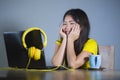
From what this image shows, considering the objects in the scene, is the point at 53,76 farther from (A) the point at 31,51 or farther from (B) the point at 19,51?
(B) the point at 19,51

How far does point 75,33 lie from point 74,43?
72mm

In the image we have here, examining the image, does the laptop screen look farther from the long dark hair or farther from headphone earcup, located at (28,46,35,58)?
the long dark hair

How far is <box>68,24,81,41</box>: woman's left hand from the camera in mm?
1572

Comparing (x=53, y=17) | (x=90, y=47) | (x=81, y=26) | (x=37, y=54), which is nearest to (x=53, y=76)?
(x=37, y=54)

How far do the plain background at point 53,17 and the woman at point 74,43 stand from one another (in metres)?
0.48

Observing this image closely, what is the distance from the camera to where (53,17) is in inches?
82.6

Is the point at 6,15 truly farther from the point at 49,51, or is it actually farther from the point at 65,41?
the point at 65,41

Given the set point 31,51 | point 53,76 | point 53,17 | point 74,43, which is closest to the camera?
point 53,76

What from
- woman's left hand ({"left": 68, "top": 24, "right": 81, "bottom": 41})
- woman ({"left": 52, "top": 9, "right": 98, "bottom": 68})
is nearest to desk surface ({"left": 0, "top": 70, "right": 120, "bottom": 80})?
woman ({"left": 52, "top": 9, "right": 98, "bottom": 68})

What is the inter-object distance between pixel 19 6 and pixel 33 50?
45.8 inches

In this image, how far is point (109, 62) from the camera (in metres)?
1.70

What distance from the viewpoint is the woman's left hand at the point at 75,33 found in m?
1.57

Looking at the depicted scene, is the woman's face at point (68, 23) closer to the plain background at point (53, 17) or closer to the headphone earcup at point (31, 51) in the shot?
the plain background at point (53, 17)

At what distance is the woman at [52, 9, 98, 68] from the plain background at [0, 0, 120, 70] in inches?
18.9
